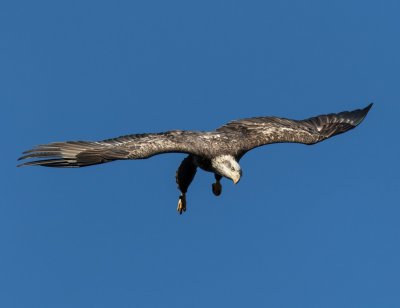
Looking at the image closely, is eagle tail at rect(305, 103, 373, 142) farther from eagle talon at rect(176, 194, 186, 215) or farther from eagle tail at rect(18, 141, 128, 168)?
eagle tail at rect(18, 141, 128, 168)

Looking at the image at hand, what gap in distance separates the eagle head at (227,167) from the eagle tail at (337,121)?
11.6ft

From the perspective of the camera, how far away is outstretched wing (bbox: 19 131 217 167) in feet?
88.7

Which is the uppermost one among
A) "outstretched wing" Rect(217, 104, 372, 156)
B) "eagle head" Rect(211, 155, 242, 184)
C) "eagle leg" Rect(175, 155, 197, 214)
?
"outstretched wing" Rect(217, 104, 372, 156)

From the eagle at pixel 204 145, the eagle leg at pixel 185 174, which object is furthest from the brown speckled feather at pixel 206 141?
the eagle leg at pixel 185 174

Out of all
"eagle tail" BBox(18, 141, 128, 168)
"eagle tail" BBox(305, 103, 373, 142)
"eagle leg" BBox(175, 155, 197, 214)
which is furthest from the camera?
"eagle tail" BBox(305, 103, 373, 142)

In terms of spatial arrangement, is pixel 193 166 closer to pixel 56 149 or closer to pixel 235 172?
pixel 235 172

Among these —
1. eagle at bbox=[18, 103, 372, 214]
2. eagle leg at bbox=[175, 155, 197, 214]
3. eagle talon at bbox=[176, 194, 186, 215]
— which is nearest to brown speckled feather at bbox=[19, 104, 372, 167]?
eagle at bbox=[18, 103, 372, 214]

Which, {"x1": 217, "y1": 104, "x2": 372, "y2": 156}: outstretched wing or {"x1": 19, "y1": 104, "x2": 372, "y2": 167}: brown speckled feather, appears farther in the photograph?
{"x1": 217, "y1": 104, "x2": 372, "y2": 156}: outstretched wing

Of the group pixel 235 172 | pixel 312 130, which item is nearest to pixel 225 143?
pixel 235 172

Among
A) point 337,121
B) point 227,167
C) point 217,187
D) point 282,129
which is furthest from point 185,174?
point 337,121

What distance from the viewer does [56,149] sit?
2739 cm

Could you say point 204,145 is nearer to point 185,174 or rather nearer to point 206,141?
point 206,141

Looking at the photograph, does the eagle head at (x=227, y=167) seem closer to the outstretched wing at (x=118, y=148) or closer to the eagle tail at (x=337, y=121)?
the outstretched wing at (x=118, y=148)

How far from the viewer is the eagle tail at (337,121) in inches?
1275
